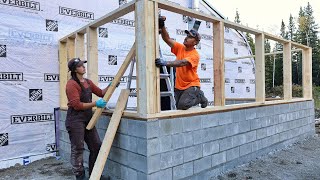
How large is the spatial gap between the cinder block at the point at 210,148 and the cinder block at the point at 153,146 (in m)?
0.83

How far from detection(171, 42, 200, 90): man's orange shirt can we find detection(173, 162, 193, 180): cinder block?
938 millimetres

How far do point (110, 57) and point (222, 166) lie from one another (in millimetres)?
3091

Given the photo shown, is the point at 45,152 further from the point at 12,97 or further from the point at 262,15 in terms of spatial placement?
the point at 262,15

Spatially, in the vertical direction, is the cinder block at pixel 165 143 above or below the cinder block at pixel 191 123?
below

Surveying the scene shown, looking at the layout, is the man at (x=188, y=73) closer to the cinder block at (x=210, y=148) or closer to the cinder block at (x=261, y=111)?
the cinder block at (x=210, y=148)

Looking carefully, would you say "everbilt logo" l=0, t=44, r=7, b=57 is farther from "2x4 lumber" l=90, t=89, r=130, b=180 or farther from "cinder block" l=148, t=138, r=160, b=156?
"cinder block" l=148, t=138, r=160, b=156

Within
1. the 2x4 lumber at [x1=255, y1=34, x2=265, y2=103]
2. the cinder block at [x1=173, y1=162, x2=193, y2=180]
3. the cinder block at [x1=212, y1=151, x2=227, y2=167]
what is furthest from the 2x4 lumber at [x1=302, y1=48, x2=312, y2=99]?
the cinder block at [x1=173, y1=162, x2=193, y2=180]

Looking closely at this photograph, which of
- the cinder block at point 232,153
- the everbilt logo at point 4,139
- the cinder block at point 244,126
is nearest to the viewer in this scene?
the cinder block at point 232,153

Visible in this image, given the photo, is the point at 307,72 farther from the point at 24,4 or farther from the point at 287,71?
the point at 24,4

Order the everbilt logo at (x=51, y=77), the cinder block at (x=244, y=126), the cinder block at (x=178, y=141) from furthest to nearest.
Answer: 1. the everbilt logo at (x=51, y=77)
2. the cinder block at (x=244, y=126)
3. the cinder block at (x=178, y=141)

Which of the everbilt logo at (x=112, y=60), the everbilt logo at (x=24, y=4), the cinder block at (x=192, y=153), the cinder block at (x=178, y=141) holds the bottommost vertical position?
the cinder block at (x=192, y=153)

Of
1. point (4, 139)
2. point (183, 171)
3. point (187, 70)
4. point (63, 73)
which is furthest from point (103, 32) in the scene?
point (183, 171)

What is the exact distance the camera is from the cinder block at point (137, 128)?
2.82m

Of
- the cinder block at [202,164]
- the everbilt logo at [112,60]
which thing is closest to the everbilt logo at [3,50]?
the everbilt logo at [112,60]
